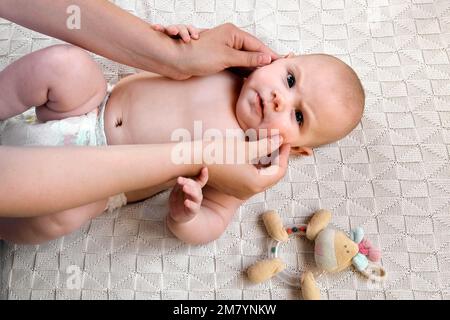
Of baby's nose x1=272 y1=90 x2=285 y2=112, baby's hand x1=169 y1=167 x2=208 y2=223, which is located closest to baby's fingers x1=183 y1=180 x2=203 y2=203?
baby's hand x1=169 y1=167 x2=208 y2=223

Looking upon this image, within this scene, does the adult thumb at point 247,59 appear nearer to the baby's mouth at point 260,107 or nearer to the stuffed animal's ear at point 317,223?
the baby's mouth at point 260,107

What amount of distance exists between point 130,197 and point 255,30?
613mm

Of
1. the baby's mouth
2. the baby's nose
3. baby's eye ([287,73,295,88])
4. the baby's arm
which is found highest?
baby's eye ([287,73,295,88])

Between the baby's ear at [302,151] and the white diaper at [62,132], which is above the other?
the white diaper at [62,132]

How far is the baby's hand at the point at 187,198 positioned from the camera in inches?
36.3

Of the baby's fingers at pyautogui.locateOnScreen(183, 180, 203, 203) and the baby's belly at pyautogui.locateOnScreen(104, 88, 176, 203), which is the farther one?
the baby's belly at pyautogui.locateOnScreen(104, 88, 176, 203)

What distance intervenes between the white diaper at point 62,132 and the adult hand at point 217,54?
0.68ft

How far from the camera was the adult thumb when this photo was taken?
1111mm

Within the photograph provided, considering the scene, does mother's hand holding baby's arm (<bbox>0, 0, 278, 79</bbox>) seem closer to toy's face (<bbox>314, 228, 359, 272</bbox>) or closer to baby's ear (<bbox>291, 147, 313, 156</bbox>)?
baby's ear (<bbox>291, 147, 313, 156</bbox>)

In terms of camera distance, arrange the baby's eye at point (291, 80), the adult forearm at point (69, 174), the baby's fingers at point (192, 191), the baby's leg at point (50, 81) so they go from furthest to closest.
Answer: the baby's eye at point (291, 80) → the baby's leg at point (50, 81) → the baby's fingers at point (192, 191) → the adult forearm at point (69, 174)

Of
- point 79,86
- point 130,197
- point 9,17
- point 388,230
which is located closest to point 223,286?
point 130,197

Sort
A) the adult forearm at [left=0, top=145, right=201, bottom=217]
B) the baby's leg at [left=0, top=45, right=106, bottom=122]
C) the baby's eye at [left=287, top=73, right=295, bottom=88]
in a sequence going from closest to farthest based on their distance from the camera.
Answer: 1. the adult forearm at [left=0, top=145, right=201, bottom=217]
2. the baby's leg at [left=0, top=45, right=106, bottom=122]
3. the baby's eye at [left=287, top=73, right=295, bottom=88]

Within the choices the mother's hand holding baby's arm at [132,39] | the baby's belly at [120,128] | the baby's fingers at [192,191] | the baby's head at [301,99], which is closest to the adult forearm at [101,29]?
the mother's hand holding baby's arm at [132,39]
